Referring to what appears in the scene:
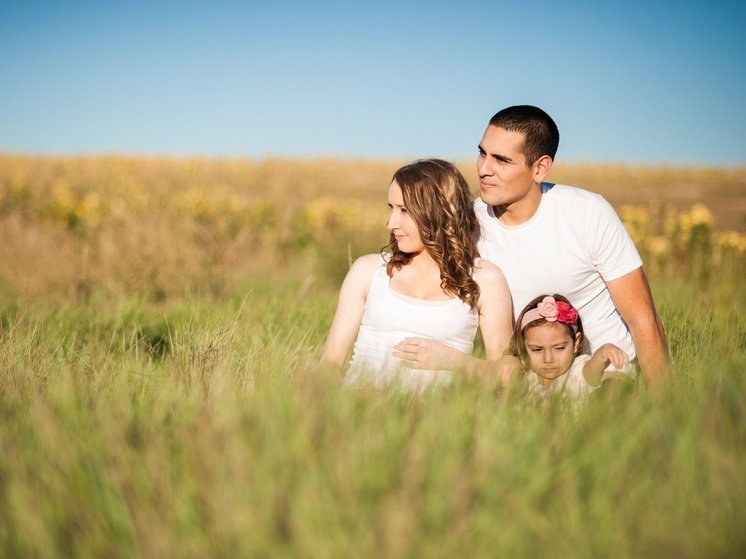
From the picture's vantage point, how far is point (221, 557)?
138cm

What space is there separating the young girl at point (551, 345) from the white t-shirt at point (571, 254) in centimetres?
17

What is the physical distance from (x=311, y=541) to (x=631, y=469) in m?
0.86

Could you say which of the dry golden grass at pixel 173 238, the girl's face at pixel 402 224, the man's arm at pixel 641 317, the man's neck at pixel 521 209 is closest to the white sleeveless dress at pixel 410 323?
the girl's face at pixel 402 224

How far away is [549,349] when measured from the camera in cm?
333

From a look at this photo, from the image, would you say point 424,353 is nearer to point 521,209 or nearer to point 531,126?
point 521,209

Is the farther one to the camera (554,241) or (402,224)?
(554,241)

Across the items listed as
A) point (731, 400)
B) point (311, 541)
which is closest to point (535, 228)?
point (731, 400)

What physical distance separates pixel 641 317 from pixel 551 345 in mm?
496

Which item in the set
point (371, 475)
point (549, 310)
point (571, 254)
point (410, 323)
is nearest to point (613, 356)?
point (549, 310)

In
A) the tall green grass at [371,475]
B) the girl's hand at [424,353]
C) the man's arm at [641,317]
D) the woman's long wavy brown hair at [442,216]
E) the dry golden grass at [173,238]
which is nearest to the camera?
the tall green grass at [371,475]

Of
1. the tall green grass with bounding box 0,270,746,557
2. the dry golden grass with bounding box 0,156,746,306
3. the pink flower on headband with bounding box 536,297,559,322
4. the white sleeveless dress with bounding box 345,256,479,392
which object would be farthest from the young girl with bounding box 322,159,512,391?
the tall green grass with bounding box 0,270,746,557

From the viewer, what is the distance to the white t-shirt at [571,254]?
338cm

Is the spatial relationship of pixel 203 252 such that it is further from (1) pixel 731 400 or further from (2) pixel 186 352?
(1) pixel 731 400

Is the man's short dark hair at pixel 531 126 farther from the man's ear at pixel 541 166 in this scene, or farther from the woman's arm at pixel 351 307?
the woman's arm at pixel 351 307
